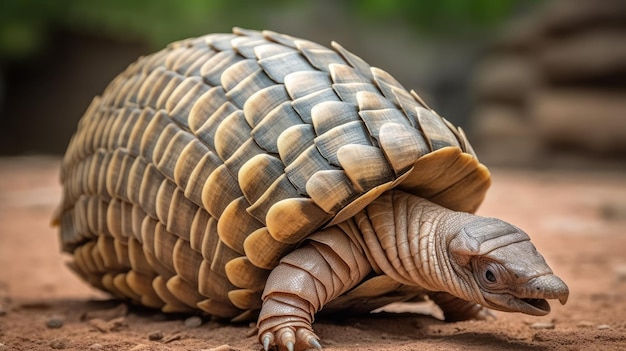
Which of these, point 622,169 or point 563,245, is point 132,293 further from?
point 622,169

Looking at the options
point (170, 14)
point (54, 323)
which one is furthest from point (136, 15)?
point (54, 323)

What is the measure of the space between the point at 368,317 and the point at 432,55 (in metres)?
16.2

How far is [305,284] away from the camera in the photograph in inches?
114

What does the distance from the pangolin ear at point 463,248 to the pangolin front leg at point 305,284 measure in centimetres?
37

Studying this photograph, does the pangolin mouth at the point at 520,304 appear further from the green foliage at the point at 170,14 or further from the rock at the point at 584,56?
the green foliage at the point at 170,14

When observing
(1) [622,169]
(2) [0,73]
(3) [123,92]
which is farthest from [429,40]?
(3) [123,92]

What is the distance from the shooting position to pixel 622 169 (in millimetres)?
14414

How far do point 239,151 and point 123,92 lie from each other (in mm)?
1138

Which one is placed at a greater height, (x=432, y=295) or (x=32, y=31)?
(x=32, y=31)

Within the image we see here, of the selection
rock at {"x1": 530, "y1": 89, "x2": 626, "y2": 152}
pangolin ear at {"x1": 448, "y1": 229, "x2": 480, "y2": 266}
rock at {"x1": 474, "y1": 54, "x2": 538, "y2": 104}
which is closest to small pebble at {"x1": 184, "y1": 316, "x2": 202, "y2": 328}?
pangolin ear at {"x1": 448, "y1": 229, "x2": 480, "y2": 266}

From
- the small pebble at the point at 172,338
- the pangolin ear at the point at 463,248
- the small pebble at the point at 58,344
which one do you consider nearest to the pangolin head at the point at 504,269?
the pangolin ear at the point at 463,248

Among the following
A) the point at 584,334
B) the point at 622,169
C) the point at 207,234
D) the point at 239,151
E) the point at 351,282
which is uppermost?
the point at 239,151

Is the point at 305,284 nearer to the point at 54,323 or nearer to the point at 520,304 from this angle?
the point at 520,304

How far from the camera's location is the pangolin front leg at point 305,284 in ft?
9.29
